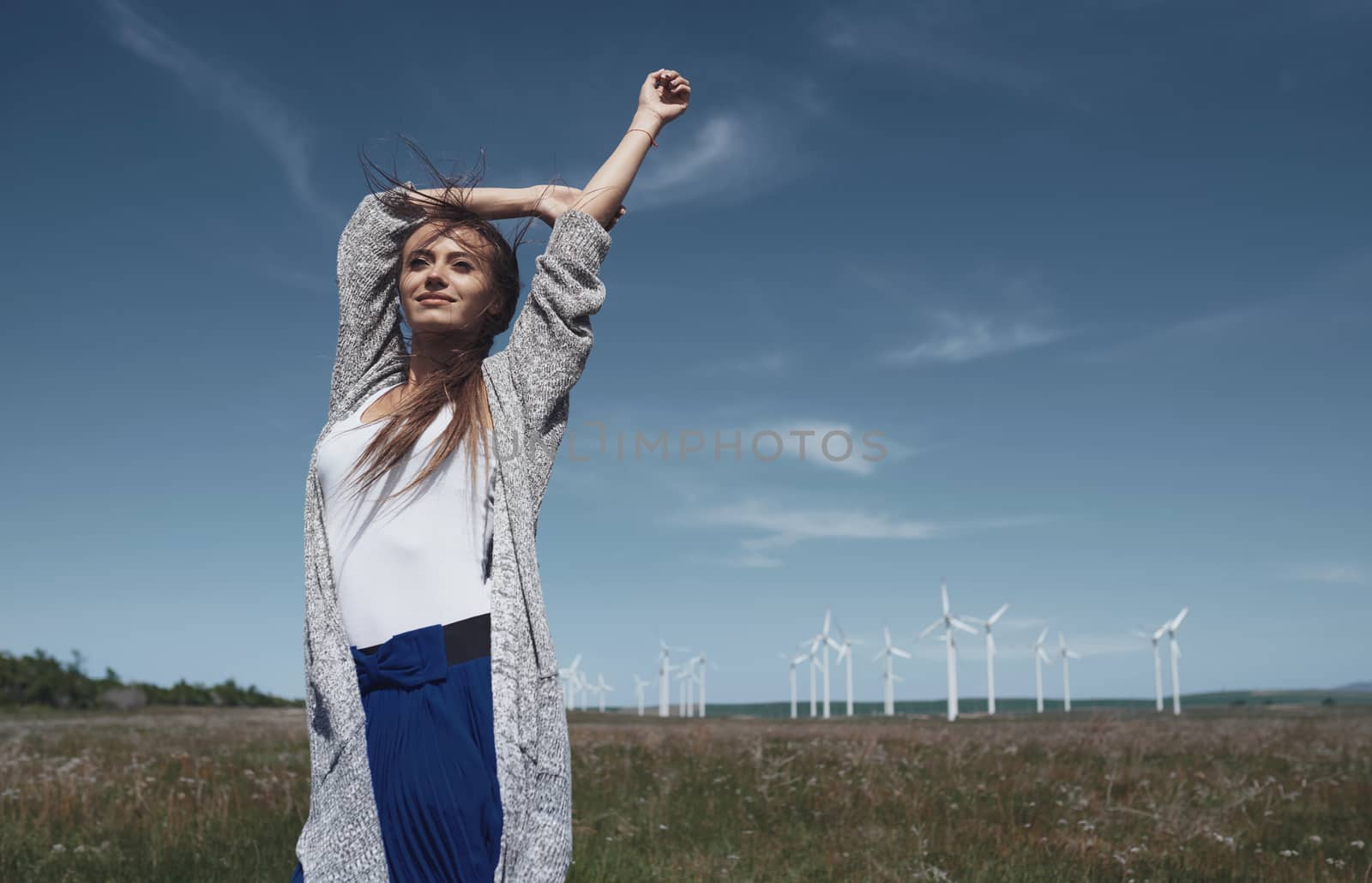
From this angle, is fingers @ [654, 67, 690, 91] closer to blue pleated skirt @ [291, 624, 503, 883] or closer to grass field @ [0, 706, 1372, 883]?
blue pleated skirt @ [291, 624, 503, 883]

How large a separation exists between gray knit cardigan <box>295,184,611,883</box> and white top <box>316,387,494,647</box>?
0.04m

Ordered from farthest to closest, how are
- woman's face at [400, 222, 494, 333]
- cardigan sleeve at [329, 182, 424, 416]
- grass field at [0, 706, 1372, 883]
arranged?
grass field at [0, 706, 1372, 883] → cardigan sleeve at [329, 182, 424, 416] → woman's face at [400, 222, 494, 333]

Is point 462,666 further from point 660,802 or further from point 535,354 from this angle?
point 660,802

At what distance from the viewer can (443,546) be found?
6.97ft

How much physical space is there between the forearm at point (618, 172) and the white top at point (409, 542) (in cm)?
64

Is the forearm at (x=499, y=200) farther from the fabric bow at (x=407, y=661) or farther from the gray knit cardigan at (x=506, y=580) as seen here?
the fabric bow at (x=407, y=661)

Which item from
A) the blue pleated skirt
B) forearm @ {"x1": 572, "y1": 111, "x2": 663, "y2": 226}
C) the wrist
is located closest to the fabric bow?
the blue pleated skirt

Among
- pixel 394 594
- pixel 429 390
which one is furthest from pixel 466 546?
pixel 429 390

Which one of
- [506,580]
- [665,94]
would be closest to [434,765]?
[506,580]

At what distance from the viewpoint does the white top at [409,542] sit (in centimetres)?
209

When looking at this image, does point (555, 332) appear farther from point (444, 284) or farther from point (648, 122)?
point (648, 122)

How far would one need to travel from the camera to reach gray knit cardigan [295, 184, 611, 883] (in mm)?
1978

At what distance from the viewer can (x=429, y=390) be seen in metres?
2.33

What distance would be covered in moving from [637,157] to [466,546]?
1.10 metres
